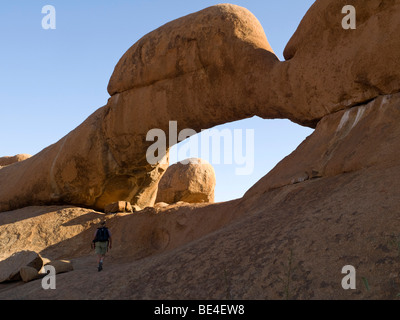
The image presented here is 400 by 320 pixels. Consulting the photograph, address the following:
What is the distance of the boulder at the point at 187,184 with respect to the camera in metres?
19.7

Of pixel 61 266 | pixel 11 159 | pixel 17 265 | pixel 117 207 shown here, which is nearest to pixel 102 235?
pixel 61 266

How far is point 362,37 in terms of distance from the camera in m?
7.20

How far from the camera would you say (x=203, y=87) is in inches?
411

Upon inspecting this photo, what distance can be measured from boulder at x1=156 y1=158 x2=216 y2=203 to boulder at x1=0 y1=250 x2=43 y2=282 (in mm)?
10738

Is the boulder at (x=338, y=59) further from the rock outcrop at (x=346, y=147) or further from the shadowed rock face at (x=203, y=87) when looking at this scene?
Answer: the rock outcrop at (x=346, y=147)

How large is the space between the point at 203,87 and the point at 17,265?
5886 millimetres

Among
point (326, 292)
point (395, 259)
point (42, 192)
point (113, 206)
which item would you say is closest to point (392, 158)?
point (395, 259)

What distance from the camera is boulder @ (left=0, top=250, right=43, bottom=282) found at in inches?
345

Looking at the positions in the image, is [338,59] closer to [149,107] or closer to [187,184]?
[149,107]

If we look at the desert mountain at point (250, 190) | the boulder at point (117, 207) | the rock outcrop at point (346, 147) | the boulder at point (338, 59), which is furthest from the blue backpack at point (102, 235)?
the boulder at point (338, 59)

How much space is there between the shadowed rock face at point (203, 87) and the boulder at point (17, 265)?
400 cm
